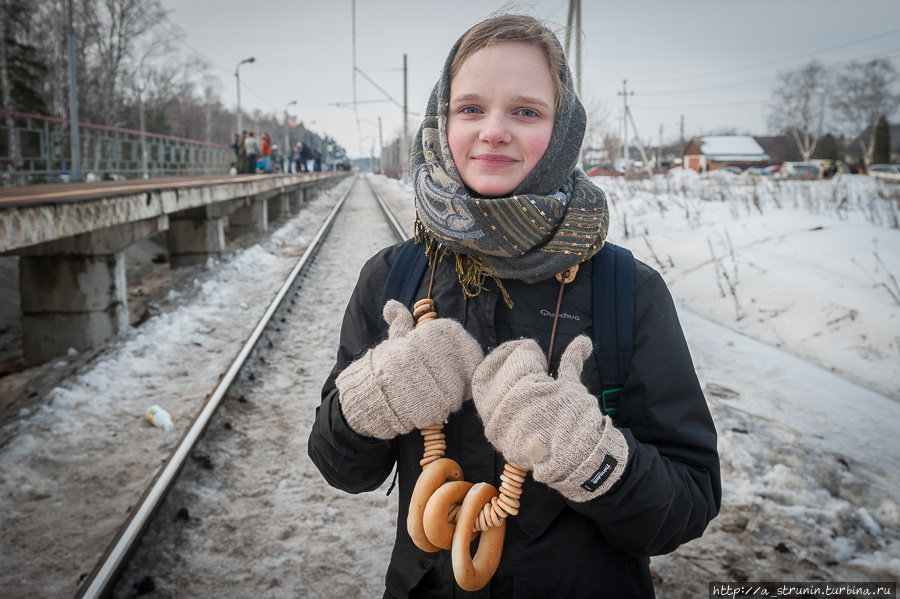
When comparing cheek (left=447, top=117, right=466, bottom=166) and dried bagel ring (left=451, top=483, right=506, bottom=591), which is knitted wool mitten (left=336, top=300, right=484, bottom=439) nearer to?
dried bagel ring (left=451, top=483, right=506, bottom=591)

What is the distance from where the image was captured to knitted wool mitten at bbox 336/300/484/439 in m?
1.21

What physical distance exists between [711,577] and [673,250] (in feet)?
26.0

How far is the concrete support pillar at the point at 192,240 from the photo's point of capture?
11.1 m

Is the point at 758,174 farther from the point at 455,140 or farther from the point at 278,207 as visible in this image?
the point at 455,140

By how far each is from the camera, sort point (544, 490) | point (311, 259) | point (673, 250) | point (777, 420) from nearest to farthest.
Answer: point (544, 490), point (777, 420), point (673, 250), point (311, 259)

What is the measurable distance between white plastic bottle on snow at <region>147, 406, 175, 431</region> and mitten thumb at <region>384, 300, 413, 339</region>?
131 inches

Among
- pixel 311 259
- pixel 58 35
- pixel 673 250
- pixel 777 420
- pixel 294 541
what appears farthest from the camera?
pixel 58 35

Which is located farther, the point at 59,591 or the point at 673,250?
the point at 673,250

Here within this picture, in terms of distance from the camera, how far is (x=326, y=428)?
1344 millimetres

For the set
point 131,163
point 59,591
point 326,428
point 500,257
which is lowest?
point 59,591

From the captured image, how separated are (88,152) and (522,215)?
20.4 meters

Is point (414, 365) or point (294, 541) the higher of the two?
point (414, 365)

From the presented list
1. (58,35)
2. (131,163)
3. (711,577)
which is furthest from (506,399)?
(58,35)

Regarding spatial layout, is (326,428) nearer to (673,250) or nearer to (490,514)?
(490,514)
